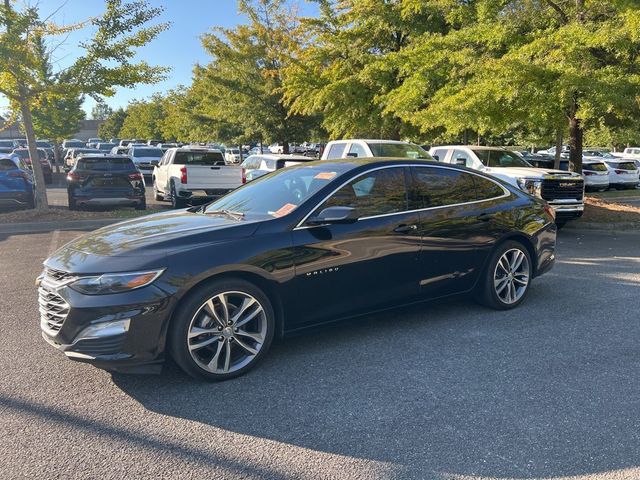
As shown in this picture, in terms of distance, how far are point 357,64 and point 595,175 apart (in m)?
11.7

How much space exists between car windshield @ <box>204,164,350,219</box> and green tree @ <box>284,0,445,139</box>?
10594mm

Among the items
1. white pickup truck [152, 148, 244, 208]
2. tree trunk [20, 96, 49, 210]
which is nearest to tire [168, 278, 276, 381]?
white pickup truck [152, 148, 244, 208]

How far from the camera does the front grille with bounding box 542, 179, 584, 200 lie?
33.1ft

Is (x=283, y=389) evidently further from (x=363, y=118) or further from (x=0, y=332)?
(x=363, y=118)

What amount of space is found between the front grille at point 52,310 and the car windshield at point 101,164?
9.13m

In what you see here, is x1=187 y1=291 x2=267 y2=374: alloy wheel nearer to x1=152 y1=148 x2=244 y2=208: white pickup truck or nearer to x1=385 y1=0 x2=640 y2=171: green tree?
x1=385 y1=0 x2=640 y2=171: green tree

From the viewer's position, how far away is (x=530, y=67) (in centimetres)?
973

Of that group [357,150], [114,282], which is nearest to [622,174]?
[357,150]

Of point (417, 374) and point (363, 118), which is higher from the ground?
point (363, 118)

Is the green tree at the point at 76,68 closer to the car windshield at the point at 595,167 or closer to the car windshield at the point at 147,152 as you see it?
the car windshield at the point at 147,152

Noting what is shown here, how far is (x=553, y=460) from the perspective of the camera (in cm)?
273

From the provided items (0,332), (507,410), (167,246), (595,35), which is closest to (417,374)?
(507,410)

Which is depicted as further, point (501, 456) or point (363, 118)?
point (363, 118)

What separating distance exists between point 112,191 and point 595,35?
10789mm
